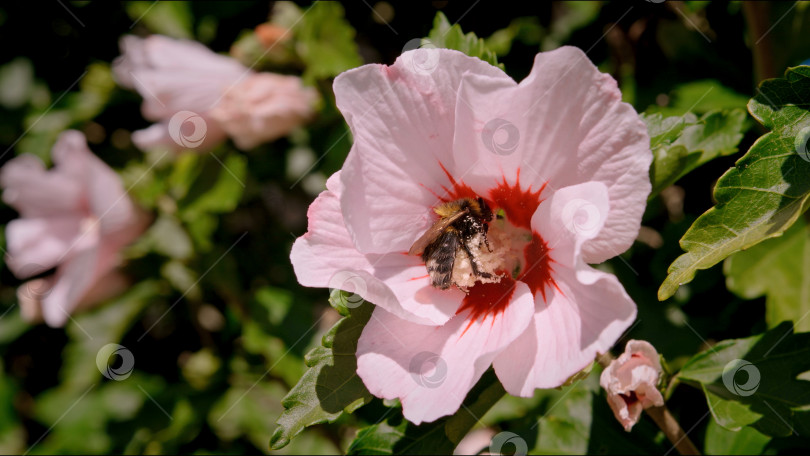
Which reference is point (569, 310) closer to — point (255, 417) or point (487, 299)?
point (487, 299)

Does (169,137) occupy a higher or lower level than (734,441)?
higher

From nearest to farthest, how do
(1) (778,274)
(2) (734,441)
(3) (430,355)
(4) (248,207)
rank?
(3) (430,355) < (2) (734,441) < (1) (778,274) < (4) (248,207)

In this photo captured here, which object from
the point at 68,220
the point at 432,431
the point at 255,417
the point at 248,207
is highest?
the point at 68,220

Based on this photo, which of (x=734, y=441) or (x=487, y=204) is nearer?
(x=487, y=204)

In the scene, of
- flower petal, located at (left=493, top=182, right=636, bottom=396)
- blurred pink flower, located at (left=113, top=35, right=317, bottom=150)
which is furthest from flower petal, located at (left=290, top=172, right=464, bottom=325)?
blurred pink flower, located at (left=113, top=35, right=317, bottom=150)

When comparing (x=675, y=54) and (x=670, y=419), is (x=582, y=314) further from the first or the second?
(x=675, y=54)

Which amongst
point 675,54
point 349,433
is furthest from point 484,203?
point 349,433

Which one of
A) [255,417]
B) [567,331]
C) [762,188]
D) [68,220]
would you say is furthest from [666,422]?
[68,220]

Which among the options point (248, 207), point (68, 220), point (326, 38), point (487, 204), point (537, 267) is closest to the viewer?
point (537, 267)
